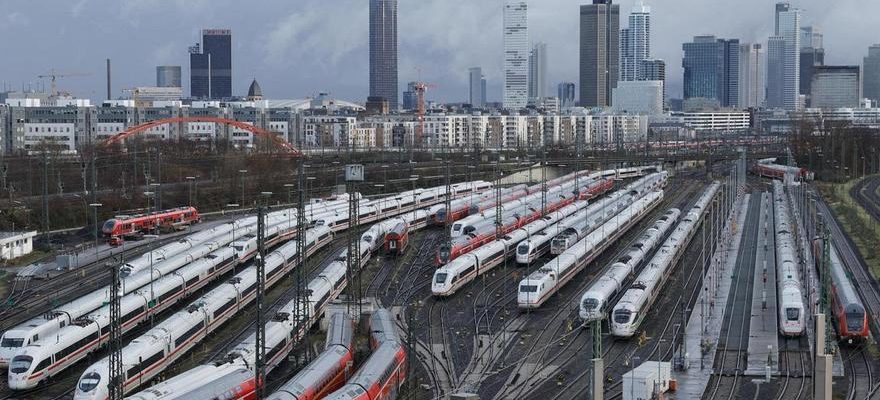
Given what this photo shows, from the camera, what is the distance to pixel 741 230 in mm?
47094

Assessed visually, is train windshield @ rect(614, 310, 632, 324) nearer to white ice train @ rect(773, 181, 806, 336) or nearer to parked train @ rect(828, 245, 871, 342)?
white ice train @ rect(773, 181, 806, 336)

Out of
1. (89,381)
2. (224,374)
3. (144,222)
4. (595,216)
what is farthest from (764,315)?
(144,222)

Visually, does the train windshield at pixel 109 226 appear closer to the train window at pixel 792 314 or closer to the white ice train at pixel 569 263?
the white ice train at pixel 569 263

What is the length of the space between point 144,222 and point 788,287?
23.0m

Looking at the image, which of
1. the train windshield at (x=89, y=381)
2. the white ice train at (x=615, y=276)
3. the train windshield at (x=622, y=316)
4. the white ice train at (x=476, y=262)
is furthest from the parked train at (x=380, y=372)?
the white ice train at (x=476, y=262)

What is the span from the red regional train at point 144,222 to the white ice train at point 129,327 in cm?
1111

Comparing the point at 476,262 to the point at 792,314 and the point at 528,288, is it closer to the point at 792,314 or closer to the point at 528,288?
the point at 528,288

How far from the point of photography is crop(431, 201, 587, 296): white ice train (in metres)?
31.4

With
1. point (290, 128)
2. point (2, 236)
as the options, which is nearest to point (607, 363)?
point (2, 236)

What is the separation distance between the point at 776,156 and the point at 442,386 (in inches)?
2973

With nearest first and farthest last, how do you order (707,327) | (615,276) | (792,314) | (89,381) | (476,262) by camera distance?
(89,381) < (792,314) < (707,327) < (615,276) < (476,262)

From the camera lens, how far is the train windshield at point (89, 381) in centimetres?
2012

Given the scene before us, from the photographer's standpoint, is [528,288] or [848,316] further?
[528,288]

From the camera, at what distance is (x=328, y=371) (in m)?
20.3
